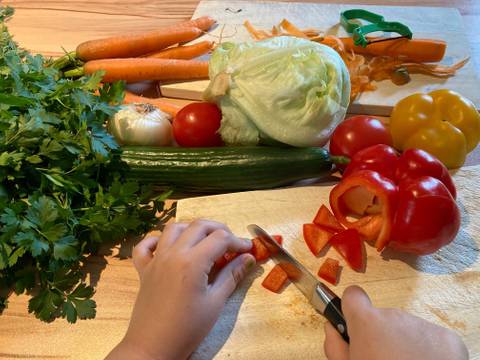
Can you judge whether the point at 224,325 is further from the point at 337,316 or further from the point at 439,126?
the point at 439,126

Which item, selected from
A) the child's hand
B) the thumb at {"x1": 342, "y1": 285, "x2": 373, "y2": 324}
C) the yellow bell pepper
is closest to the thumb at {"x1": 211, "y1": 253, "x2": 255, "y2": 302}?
the child's hand

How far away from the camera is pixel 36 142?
1.12m

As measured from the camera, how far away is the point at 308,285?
99 cm

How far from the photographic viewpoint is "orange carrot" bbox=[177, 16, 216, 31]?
73.3 inches

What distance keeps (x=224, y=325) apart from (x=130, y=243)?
0.40m

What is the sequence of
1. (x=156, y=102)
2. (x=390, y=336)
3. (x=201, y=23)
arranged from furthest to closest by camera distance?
(x=201, y=23), (x=156, y=102), (x=390, y=336)

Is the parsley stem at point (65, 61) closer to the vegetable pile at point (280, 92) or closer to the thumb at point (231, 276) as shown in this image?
the vegetable pile at point (280, 92)

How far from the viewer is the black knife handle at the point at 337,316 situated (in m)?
0.87

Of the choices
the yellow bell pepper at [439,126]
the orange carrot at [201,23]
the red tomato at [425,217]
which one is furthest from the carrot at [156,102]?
the red tomato at [425,217]

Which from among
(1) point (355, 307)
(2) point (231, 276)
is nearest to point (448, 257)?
(1) point (355, 307)

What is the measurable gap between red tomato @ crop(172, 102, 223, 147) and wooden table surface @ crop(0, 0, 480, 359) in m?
0.40

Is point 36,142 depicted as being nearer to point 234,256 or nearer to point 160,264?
point 160,264

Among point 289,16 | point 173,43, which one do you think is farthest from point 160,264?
point 289,16

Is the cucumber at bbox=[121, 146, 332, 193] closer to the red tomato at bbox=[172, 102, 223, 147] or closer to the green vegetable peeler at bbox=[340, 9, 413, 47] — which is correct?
the red tomato at bbox=[172, 102, 223, 147]
